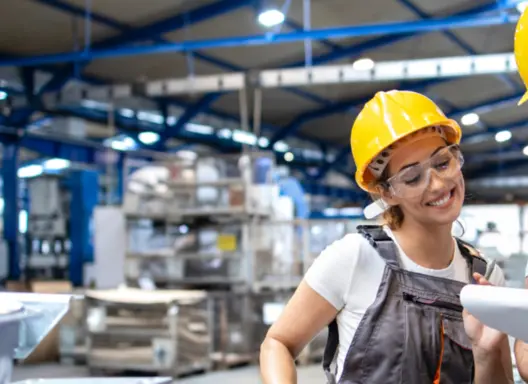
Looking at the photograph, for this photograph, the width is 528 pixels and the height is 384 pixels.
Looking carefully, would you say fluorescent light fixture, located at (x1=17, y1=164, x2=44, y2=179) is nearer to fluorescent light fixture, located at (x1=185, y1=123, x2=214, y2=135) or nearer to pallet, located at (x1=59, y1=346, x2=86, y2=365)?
fluorescent light fixture, located at (x1=185, y1=123, x2=214, y2=135)

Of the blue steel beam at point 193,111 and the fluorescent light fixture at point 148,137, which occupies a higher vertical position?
the blue steel beam at point 193,111

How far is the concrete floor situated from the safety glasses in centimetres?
527

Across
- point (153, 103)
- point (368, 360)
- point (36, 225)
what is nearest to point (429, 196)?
point (368, 360)

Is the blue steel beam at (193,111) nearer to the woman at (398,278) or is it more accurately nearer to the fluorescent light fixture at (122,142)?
the fluorescent light fixture at (122,142)

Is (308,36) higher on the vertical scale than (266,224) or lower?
higher

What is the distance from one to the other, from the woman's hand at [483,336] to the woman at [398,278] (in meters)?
0.11

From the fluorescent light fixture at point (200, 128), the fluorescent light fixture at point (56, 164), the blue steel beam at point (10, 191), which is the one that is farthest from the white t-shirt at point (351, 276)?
the fluorescent light fixture at point (200, 128)

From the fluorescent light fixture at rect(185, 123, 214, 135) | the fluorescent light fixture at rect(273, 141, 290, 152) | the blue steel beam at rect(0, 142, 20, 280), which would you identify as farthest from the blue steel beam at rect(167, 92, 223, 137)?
the fluorescent light fixture at rect(273, 141, 290, 152)

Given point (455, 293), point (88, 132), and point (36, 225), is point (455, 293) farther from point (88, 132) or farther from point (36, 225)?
point (88, 132)

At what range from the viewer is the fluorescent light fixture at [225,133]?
15.1 metres

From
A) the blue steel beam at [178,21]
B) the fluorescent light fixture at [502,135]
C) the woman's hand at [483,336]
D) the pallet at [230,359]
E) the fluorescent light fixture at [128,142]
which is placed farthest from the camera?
the fluorescent light fixture at [502,135]

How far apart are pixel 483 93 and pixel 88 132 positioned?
8049mm

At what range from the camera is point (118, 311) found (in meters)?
7.33

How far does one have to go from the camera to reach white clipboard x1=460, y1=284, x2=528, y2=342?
1.02 meters
